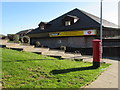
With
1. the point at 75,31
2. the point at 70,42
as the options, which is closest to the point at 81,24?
the point at 75,31

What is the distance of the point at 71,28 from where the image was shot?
77.8 ft

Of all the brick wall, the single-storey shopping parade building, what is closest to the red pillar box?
the single-storey shopping parade building

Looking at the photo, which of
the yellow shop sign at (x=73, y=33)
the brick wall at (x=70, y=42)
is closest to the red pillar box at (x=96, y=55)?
the yellow shop sign at (x=73, y=33)

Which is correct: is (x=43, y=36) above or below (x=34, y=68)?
above

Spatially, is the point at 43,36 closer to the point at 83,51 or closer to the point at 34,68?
the point at 83,51

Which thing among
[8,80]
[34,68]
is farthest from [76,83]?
[8,80]

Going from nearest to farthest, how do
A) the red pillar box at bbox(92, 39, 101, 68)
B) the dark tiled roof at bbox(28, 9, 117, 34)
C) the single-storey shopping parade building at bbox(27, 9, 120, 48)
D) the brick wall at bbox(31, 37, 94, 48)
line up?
the red pillar box at bbox(92, 39, 101, 68), the single-storey shopping parade building at bbox(27, 9, 120, 48), the dark tiled roof at bbox(28, 9, 117, 34), the brick wall at bbox(31, 37, 94, 48)

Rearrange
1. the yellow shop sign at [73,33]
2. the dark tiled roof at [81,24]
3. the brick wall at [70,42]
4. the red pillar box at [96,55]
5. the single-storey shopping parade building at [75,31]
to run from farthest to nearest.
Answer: the brick wall at [70,42] → the dark tiled roof at [81,24] → the single-storey shopping parade building at [75,31] → the yellow shop sign at [73,33] → the red pillar box at [96,55]

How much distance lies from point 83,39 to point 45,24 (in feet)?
38.3

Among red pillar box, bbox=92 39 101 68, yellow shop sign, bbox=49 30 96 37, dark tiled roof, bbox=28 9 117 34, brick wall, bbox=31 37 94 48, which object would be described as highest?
dark tiled roof, bbox=28 9 117 34

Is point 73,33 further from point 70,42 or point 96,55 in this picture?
point 96,55

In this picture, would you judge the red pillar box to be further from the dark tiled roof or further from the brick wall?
the brick wall

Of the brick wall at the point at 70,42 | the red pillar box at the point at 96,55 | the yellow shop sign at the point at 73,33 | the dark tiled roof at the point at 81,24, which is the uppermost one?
the dark tiled roof at the point at 81,24

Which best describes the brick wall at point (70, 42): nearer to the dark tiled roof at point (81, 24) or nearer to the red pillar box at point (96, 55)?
the dark tiled roof at point (81, 24)
